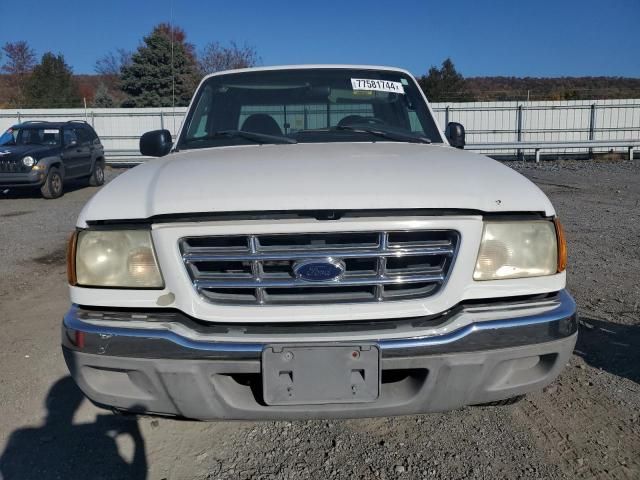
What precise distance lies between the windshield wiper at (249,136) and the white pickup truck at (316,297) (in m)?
1.05

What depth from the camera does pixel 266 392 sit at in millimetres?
2035

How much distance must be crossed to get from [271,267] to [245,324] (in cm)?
24

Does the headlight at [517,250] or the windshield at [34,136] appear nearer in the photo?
the headlight at [517,250]

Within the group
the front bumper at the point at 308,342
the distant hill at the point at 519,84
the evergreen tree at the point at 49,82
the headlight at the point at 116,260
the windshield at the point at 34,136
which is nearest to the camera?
the front bumper at the point at 308,342

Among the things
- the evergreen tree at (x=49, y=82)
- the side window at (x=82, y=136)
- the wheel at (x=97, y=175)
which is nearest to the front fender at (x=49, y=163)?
the side window at (x=82, y=136)

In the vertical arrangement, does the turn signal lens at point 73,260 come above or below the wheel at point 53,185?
above

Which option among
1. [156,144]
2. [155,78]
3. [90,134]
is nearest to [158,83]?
[155,78]

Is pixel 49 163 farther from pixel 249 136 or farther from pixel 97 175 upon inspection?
pixel 249 136

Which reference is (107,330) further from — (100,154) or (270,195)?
(100,154)

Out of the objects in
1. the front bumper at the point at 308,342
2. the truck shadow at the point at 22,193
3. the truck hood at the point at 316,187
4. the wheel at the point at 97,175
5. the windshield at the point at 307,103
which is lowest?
the truck shadow at the point at 22,193

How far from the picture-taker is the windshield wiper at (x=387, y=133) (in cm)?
344

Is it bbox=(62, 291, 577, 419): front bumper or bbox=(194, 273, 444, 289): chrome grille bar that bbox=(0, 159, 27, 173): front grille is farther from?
bbox=(194, 273, 444, 289): chrome grille bar

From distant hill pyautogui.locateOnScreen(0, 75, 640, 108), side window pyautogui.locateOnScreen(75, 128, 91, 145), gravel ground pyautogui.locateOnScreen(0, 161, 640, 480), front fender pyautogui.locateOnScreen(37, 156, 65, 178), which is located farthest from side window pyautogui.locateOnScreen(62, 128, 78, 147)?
distant hill pyautogui.locateOnScreen(0, 75, 640, 108)

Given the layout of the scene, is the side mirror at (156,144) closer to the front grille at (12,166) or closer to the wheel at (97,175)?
the front grille at (12,166)
